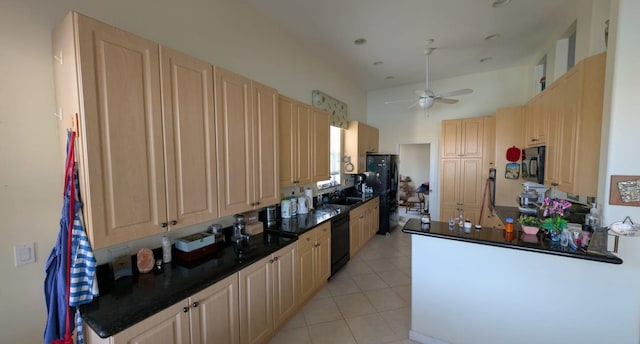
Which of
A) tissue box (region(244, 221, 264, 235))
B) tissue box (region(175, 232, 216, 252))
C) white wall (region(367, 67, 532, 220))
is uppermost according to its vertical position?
white wall (region(367, 67, 532, 220))

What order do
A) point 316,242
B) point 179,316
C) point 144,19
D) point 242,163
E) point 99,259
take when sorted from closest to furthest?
point 179,316 → point 99,259 → point 144,19 → point 242,163 → point 316,242

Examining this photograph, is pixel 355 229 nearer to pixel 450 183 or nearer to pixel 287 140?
pixel 287 140

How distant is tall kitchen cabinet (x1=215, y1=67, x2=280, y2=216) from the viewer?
73.0 inches

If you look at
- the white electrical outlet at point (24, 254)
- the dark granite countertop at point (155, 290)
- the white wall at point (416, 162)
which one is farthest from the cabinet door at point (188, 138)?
the white wall at point (416, 162)

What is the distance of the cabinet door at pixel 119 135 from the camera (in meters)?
1.17

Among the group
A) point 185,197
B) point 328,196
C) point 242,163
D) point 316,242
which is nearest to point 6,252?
point 185,197

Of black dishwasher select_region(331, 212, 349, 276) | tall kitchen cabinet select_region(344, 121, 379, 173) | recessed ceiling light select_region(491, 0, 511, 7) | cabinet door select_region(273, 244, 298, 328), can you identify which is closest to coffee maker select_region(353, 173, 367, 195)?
tall kitchen cabinet select_region(344, 121, 379, 173)

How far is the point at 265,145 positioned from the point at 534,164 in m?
3.24

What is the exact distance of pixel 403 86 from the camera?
5520 mm

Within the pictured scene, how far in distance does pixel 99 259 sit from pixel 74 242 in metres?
0.37

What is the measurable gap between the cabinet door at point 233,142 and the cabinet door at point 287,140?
543 mm

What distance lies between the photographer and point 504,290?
1822 millimetres

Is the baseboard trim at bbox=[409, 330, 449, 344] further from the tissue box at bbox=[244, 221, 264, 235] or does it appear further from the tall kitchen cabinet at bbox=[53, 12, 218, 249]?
the tall kitchen cabinet at bbox=[53, 12, 218, 249]

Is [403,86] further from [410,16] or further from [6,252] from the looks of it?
[6,252]
